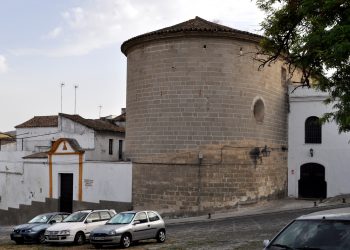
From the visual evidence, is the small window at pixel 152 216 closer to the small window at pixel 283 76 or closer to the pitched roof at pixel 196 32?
the pitched roof at pixel 196 32

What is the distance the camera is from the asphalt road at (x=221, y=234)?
1666cm

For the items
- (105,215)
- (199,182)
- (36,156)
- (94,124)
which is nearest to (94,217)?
(105,215)

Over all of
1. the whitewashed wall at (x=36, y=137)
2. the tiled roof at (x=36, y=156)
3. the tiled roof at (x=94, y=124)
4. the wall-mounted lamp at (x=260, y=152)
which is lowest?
the tiled roof at (x=36, y=156)

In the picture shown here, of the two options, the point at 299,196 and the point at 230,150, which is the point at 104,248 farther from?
the point at 299,196

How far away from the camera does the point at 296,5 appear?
1141cm


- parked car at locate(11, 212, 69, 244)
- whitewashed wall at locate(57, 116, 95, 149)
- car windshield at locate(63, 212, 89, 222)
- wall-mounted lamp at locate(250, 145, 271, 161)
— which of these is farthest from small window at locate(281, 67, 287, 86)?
parked car at locate(11, 212, 69, 244)

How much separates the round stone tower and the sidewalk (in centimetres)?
43

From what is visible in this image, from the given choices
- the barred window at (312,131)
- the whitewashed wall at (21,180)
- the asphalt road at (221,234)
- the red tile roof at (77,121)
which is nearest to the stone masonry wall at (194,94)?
the barred window at (312,131)

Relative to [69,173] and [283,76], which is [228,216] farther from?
[69,173]

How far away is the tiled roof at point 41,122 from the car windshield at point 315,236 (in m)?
36.8

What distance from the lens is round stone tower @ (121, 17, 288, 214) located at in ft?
90.3

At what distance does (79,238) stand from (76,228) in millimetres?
396

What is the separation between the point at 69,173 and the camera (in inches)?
1259

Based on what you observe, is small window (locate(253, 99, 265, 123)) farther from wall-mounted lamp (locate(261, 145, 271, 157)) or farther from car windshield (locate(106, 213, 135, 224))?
car windshield (locate(106, 213, 135, 224))
